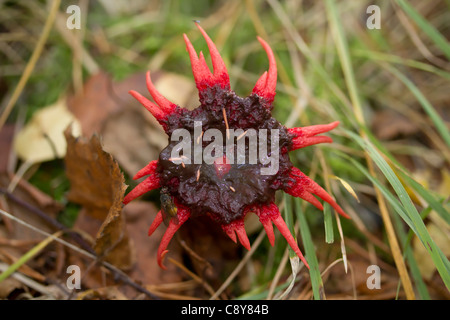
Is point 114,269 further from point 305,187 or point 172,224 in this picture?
point 305,187

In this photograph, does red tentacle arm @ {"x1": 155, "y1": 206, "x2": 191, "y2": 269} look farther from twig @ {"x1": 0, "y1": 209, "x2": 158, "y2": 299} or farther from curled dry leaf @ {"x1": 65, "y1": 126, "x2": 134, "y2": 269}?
twig @ {"x1": 0, "y1": 209, "x2": 158, "y2": 299}

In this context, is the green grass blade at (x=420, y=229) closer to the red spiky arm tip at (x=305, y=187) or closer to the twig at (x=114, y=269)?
the red spiky arm tip at (x=305, y=187)

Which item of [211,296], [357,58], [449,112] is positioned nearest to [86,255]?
[211,296]

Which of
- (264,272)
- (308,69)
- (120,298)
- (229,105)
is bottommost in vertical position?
(120,298)

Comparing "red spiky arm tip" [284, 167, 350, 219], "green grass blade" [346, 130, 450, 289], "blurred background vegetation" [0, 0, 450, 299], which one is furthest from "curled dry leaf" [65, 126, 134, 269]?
"green grass blade" [346, 130, 450, 289]

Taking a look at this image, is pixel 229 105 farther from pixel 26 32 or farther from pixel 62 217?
pixel 26 32

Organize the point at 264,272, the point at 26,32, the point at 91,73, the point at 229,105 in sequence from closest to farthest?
the point at 229,105 < the point at 264,272 < the point at 91,73 < the point at 26,32

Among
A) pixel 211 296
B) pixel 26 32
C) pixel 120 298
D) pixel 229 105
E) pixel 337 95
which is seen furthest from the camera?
pixel 26 32
